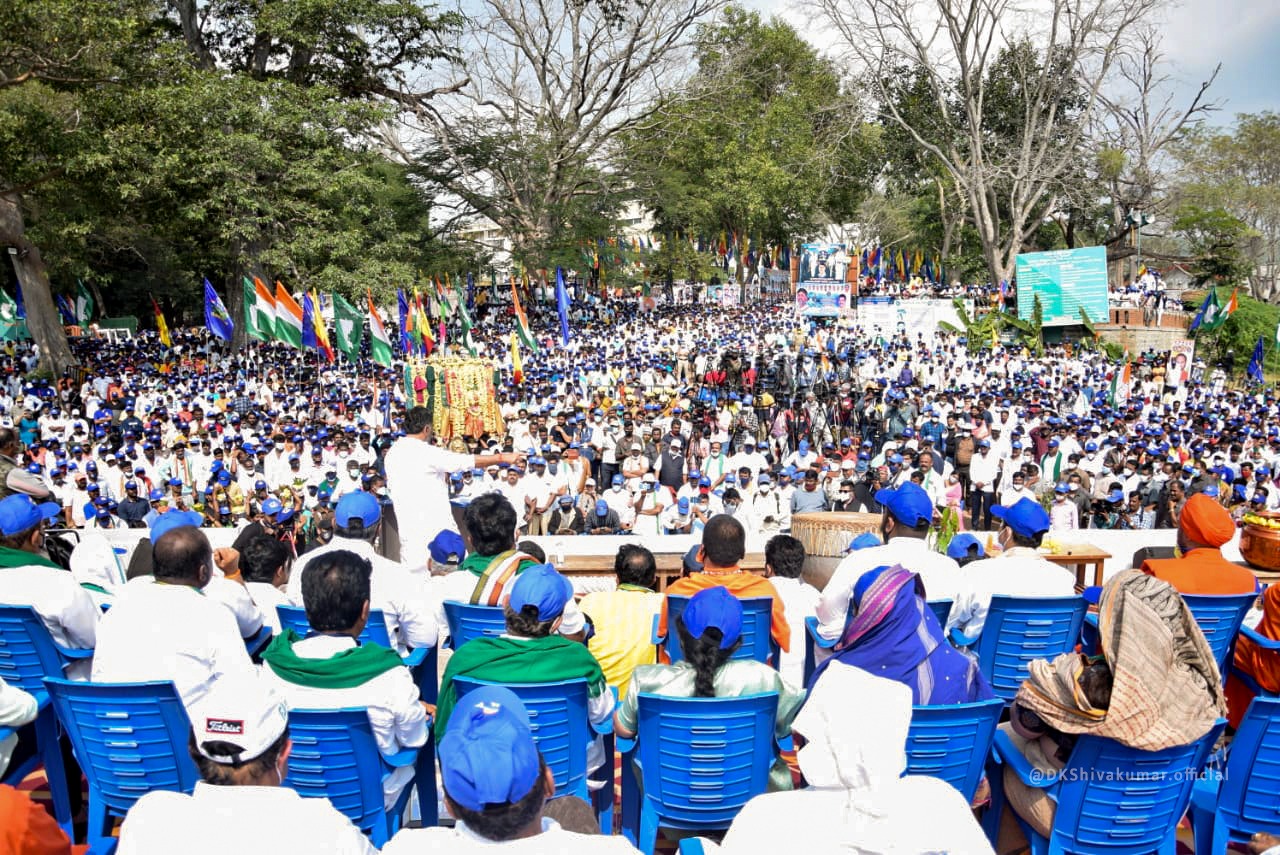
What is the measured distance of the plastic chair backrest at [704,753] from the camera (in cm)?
270

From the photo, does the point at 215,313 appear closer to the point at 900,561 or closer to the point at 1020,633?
the point at 900,561

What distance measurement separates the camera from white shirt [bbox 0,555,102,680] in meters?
3.33

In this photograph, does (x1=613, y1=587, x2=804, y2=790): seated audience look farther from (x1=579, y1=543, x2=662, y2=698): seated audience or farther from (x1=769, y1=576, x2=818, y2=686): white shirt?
(x1=769, y1=576, x2=818, y2=686): white shirt

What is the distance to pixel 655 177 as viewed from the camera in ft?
100

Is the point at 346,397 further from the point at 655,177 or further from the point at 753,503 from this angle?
the point at 655,177

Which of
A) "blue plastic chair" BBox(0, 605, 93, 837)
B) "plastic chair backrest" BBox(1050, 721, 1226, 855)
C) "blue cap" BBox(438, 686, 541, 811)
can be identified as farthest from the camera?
"blue plastic chair" BBox(0, 605, 93, 837)

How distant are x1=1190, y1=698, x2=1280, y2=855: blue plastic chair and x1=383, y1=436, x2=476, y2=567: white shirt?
3666mm

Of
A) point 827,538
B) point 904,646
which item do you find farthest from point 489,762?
point 827,538

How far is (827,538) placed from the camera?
20.0 feet

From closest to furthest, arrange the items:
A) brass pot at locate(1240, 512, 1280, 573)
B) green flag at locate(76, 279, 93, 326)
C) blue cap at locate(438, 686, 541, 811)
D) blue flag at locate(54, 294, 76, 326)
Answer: blue cap at locate(438, 686, 541, 811) → brass pot at locate(1240, 512, 1280, 573) → green flag at locate(76, 279, 93, 326) → blue flag at locate(54, 294, 76, 326)

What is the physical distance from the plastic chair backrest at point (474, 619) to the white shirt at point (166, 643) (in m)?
0.87

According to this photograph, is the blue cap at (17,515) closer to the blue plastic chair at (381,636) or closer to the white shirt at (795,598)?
the blue plastic chair at (381,636)

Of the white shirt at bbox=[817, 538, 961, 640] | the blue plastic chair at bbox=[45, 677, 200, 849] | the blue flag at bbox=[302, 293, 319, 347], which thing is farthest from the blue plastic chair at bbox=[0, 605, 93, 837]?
the blue flag at bbox=[302, 293, 319, 347]

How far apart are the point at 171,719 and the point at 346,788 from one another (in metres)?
0.56
